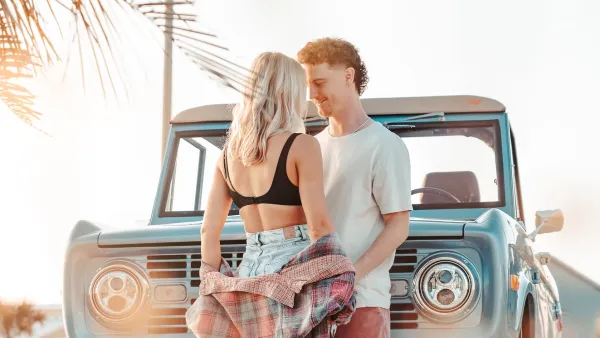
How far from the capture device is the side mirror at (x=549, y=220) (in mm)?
4770

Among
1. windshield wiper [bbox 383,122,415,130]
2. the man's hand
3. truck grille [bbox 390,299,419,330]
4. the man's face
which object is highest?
windshield wiper [bbox 383,122,415,130]

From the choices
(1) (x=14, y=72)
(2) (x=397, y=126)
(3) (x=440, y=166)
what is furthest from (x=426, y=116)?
(1) (x=14, y=72)

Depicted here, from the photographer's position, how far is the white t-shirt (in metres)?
3.04

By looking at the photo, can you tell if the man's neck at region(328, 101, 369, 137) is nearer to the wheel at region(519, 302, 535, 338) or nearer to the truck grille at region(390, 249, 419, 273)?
the truck grille at region(390, 249, 419, 273)

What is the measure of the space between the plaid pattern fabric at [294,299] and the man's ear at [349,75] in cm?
70

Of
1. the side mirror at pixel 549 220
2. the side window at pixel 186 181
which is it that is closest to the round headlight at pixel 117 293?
the side window at pixel 186 181

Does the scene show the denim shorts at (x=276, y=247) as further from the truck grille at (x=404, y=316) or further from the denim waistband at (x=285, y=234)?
the truck grille at (x=404, y=316)

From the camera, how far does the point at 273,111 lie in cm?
276

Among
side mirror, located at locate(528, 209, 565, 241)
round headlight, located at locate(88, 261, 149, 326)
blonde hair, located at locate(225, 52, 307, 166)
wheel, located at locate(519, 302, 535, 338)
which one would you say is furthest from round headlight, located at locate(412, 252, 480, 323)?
blonde hair, located at locate(225, 52, 307, 166)

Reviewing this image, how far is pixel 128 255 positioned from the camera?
14.1ft

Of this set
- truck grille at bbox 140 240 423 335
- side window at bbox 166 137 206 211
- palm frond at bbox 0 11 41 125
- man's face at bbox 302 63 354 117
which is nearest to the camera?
palm frond at bbox 0 11 41 125

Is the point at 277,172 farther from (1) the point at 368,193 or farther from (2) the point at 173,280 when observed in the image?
(2) the point at 173,280

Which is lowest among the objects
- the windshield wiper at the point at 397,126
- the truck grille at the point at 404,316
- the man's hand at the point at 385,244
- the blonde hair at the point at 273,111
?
the truck grille at the point at 404,316

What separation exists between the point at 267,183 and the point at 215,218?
0.89 feet
